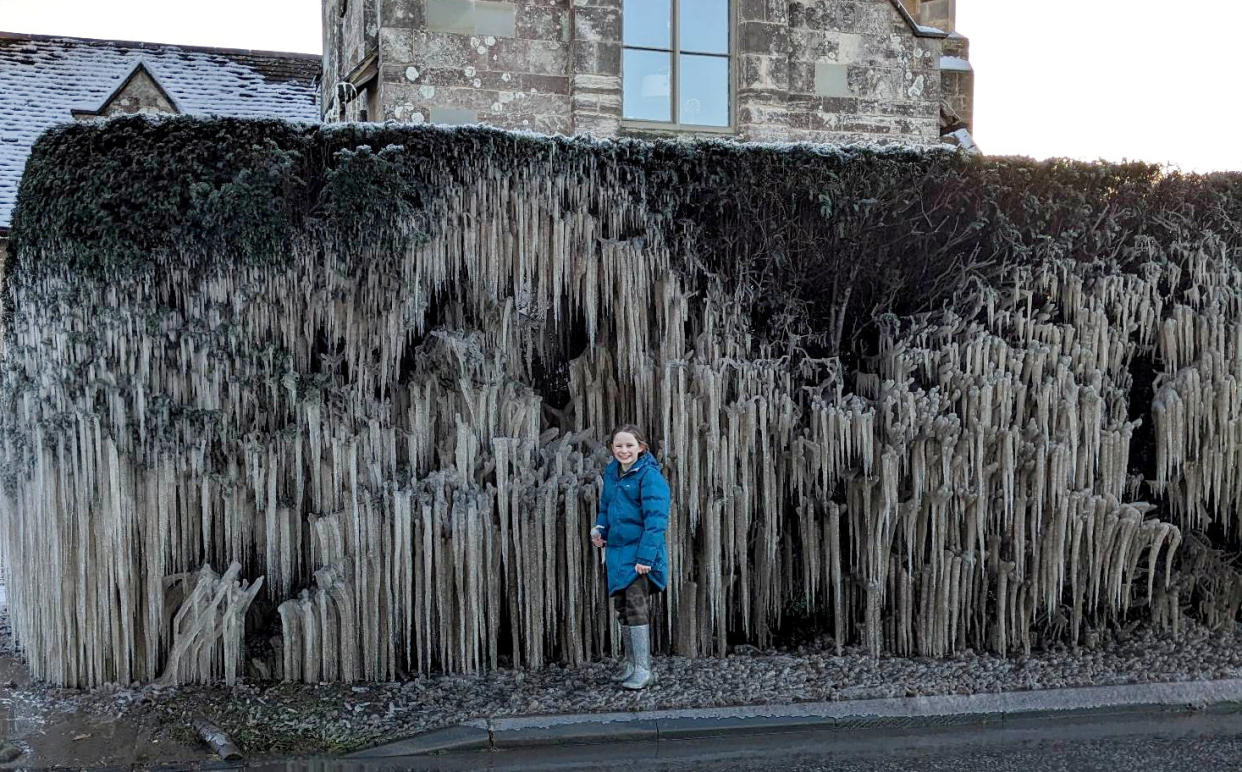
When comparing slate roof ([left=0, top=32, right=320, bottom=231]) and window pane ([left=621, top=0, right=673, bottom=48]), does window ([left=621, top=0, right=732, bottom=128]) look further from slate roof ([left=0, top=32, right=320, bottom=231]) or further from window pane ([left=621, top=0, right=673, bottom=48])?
slate roof ([left=0, top=32, right=320, bottom=231])

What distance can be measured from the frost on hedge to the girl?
0.43 m

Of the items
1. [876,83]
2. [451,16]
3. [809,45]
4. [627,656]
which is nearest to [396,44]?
[451,16]

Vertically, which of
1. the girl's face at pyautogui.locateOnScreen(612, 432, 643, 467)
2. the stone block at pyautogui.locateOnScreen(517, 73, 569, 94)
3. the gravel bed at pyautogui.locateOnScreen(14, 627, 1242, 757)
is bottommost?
the gravel bed at pyautogui.locateOnScreen(14, 627, 1242, 757)

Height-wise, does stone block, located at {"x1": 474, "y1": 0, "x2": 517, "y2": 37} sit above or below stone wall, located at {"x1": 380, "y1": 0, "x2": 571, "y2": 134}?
above

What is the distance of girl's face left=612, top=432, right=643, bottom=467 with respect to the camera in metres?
6.78

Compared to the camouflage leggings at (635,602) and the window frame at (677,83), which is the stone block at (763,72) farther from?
the camouflage leggings at (635,602)

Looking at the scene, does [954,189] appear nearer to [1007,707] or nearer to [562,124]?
[1007,707]

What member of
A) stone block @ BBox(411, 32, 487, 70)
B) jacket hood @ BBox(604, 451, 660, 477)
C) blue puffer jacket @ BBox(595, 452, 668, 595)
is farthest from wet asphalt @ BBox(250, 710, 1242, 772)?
stone block @ BBox(411, 32, 487, 70)

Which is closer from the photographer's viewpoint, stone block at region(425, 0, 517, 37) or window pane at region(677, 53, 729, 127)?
stone block at region(425, 0, 517, 37)

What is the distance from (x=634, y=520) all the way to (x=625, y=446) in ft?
1.33

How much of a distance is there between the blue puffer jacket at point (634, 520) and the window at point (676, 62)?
577 centimetres

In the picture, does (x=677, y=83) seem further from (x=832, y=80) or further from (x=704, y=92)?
(x=832, y=80)

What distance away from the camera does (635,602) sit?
6852 mm

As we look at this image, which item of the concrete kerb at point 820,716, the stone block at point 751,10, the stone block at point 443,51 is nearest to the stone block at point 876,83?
the stone block at point 751,10
